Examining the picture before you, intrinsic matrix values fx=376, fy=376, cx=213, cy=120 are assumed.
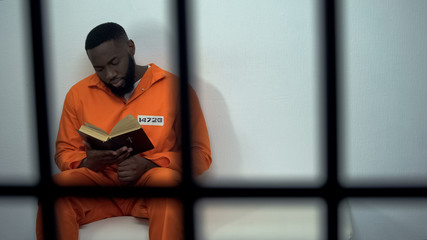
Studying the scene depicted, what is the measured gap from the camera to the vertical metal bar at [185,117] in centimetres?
45

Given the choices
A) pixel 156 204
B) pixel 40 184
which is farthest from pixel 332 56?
pixel 156 204

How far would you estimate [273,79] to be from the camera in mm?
1926

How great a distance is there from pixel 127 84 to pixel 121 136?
1.48ft

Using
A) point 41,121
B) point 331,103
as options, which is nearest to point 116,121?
point 41,121

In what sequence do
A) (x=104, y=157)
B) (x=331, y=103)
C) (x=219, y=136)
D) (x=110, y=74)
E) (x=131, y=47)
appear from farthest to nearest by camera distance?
(x=219, y=136)
(x=131, y=47)
(x=110, y=74)
(x=104, y=157)
(x=331, y=103)

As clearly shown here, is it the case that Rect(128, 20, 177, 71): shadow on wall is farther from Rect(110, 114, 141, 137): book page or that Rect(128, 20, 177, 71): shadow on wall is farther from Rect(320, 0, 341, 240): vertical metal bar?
Rect(320, 0, 341, 240): vertical metal bar

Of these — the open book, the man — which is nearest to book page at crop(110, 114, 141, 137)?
the open book

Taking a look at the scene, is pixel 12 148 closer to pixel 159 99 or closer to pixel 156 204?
pixel 159 99

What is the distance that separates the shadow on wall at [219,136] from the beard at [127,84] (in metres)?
0.34

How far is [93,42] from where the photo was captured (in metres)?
1.78

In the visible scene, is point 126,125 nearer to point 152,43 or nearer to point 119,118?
point 119,118

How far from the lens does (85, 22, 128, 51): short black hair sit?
1.78 metres

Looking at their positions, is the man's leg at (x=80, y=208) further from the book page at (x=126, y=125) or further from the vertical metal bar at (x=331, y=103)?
the vertical metal bar at (x=331, y=103)

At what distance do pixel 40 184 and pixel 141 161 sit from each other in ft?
3.73
